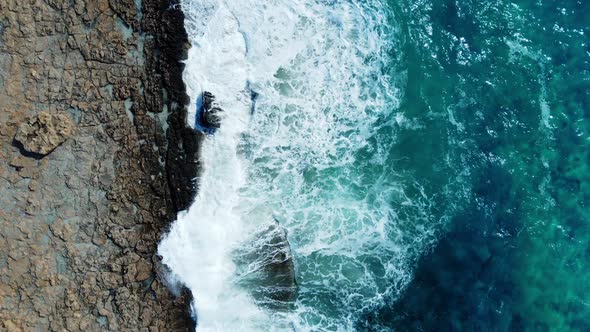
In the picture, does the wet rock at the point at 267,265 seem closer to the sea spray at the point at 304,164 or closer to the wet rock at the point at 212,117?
the sea spray at the point at 304,164

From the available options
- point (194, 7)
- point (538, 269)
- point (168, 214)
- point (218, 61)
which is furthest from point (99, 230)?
point (538, 269)

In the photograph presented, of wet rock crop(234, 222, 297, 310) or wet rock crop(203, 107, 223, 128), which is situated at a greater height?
wet rock crop(203, 107, 223, 128)

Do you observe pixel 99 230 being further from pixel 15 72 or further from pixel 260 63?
pixel 260 63

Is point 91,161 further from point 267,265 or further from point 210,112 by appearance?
point 267,265

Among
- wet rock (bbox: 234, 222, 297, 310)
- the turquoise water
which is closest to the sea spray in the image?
the turquoise water

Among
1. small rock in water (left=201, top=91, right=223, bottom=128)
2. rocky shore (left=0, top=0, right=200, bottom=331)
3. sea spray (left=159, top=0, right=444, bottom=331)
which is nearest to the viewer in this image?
rocky shore (left=0, top=0, right=200, bottom=331)

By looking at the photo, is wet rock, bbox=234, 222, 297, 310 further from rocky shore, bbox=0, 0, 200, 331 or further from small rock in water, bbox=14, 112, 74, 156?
small rock in water, bbox=14, 112, 74, 156
